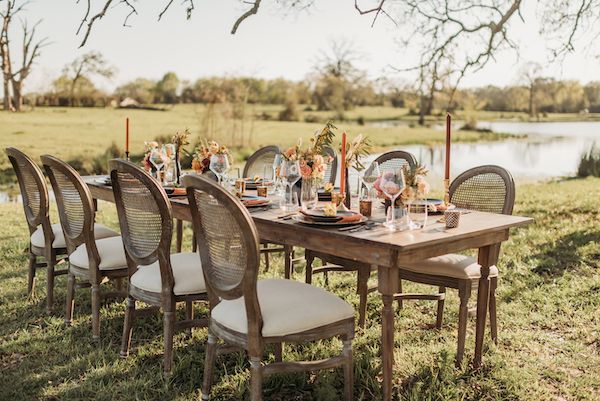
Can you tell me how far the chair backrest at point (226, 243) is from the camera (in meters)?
2.21

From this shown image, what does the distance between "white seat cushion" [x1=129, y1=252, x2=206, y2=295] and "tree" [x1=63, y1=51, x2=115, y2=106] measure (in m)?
12.4

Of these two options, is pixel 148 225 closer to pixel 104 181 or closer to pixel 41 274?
pixel 104 181

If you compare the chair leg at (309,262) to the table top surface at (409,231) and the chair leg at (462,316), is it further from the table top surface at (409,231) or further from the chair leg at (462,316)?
the chair leg at (462,316)

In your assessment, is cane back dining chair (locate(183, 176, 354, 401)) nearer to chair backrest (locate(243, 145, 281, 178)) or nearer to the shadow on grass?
chair backrest (locate(243, 145, 281, 178))

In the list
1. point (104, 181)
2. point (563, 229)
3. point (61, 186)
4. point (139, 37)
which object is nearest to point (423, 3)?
point (563, 229)

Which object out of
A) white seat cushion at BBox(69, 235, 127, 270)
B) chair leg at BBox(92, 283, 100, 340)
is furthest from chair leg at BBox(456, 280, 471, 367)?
chair leg at BBox(92, 283, 100, 340)

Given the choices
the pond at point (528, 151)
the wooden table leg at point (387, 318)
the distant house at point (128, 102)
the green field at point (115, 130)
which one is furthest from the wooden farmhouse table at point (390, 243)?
the distant house at point (128, 102)

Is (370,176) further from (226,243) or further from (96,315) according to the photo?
(96,315)

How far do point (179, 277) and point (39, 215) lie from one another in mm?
1277

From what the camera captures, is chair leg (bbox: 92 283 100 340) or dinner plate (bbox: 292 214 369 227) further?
chair leg (bbox: 92 283 100 340)

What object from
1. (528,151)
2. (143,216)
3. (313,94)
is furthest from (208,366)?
(313,94)

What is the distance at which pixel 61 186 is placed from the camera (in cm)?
344

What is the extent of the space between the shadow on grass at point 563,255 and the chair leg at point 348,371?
2717 mm

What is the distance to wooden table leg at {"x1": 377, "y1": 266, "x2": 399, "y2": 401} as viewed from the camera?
2.40 metres
